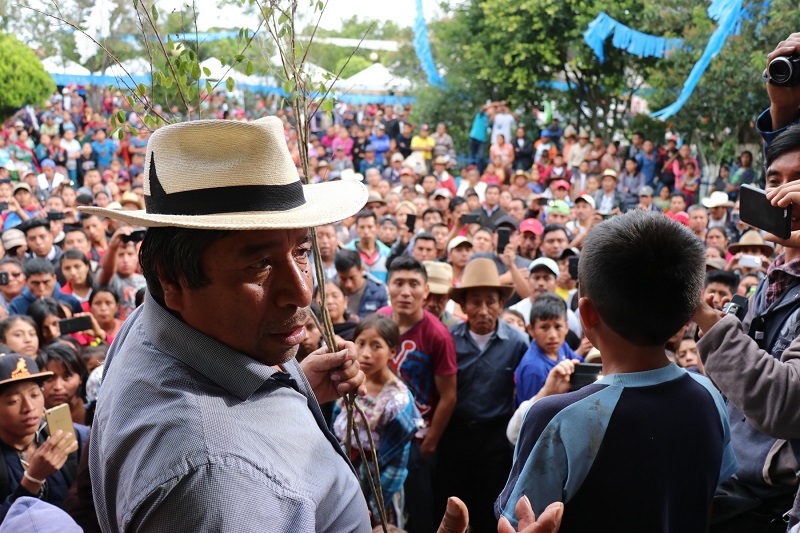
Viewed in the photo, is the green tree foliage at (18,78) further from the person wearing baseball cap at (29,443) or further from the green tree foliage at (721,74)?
the person wearing baseball cap at (29,443)

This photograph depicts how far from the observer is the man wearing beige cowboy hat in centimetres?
490

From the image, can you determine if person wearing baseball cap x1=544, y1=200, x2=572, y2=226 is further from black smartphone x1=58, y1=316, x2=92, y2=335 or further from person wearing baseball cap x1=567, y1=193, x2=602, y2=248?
black smartphone x1=58, y1=316, x2=92, y2=335

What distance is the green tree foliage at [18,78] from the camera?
1925cm

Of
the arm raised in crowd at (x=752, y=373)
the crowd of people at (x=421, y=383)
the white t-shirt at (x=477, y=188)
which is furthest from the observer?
the white t-shirt at (x=477, y=188)

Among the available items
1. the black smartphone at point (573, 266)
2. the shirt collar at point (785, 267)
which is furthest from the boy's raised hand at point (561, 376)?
the black smartphone at point (573, 266)

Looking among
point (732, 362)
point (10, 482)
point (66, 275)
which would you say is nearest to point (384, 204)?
point (66, 275)

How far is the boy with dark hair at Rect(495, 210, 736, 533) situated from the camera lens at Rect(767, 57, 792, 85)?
88cm

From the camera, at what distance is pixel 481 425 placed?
4961 millimetres

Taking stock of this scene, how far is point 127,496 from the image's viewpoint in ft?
4.94

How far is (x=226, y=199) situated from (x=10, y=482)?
2.64 metres

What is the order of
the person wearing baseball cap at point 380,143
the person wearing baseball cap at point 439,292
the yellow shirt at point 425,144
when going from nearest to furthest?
the person wearing baseball cap at point 439,292 < the yellow shirt at point 425,144 < the person wearing baseball cap at point 380,143

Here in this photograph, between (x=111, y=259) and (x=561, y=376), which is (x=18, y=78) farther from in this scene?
(x=561, y=376)

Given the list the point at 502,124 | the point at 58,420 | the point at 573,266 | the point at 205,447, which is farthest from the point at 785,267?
the point at 502,124

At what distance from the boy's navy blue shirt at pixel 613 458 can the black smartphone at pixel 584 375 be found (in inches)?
42.3
